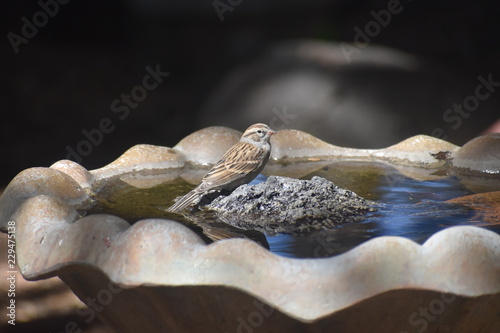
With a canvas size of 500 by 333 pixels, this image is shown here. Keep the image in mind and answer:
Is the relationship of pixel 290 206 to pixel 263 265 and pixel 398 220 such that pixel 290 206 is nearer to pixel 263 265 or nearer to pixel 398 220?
pixel 398 220

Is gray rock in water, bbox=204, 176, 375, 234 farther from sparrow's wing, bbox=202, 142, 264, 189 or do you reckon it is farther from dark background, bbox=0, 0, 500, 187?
dark background, bbox=0, 0, 500, 187

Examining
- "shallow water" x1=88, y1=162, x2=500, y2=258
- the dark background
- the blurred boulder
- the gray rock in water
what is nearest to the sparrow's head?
"shallow water" x1=88, y1=162, x2=500, y2=258

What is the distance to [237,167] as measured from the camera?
305 centimetres

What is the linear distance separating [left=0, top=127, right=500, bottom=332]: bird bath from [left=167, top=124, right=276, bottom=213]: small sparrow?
0.59 feet

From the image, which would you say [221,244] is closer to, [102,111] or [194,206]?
[194,206]

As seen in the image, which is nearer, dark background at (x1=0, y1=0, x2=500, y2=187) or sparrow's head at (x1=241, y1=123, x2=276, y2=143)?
sparrow's head at (x1=241, y1=123, x2=276, y2=143)

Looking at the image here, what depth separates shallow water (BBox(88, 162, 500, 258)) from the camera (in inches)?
92.7

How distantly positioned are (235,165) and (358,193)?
0.58m

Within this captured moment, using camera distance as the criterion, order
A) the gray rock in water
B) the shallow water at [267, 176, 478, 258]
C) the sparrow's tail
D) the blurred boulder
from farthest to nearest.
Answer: the blurred boulder, the sparrow's tail, the gray rock in water, the shallow water at [267, 176, 478, 258]

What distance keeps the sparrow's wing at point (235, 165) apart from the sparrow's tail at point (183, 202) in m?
0.08

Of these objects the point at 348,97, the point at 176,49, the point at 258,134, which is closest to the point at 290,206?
the point at 258,134

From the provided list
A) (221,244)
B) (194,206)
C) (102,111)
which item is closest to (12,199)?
(194,206)

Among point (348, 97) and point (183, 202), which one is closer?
point (183, 202)

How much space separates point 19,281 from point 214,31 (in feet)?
13.8
